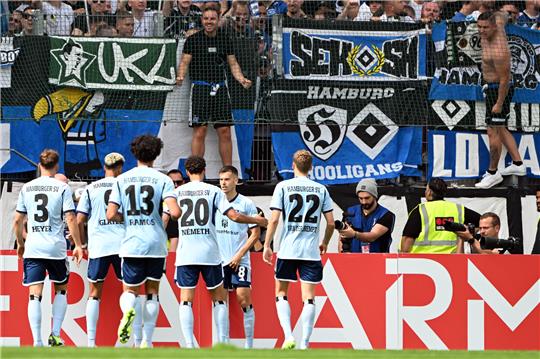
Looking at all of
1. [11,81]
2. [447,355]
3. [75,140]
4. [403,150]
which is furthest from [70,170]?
[447,355]

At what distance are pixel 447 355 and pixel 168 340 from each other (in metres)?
4.33

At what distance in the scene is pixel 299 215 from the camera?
12.8 metres

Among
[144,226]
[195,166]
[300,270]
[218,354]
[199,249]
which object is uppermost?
[195,166]

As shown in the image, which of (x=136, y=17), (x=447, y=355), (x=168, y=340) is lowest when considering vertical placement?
(x=168, y=340)

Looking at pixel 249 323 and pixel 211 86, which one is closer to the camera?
pixel 249 323

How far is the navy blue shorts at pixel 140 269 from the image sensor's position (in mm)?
12586

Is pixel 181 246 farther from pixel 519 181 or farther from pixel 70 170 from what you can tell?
pixel 519 181

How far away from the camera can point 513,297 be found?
13.7 metres

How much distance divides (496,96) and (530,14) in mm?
1577

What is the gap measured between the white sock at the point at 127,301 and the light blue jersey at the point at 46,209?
114 centimetres

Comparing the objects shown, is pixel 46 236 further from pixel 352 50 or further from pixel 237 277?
pixel 352 50

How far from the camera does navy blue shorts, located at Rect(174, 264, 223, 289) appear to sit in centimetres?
1266

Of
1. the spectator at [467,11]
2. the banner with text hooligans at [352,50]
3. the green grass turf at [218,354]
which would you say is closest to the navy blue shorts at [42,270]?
the green grass turf at [218,354]

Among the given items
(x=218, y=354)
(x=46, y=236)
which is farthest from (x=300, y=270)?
(x=218, y=354)
